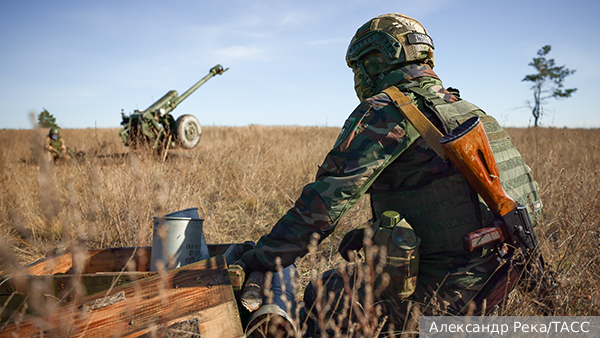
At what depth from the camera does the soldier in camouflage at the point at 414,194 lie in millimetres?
1613

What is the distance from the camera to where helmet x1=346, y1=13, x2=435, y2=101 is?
1.97 m

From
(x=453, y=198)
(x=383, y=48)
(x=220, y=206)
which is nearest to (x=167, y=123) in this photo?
(x=220, y=206)

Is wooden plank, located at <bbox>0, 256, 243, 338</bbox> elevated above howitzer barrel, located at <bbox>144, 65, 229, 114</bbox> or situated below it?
below

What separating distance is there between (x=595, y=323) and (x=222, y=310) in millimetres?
1868

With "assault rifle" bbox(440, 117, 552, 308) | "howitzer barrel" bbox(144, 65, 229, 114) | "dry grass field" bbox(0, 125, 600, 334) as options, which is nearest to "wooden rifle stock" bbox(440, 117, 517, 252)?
"assault rifle" bbox(440, 117, 552, 308)

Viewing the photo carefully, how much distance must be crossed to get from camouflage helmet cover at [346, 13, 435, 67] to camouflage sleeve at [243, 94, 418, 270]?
1.48ft

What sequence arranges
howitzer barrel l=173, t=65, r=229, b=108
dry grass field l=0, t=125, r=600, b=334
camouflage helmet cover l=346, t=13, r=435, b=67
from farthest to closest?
howitzer barrel l=173, t=65, r=229, b=108
dry grass field l=0, t=125, r=600, b=334
camouflage helmet cover l=346, t=13, r=435, b=67

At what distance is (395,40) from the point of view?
196 centimetres

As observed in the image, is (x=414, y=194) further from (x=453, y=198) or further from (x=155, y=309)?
(x=155, y=309)

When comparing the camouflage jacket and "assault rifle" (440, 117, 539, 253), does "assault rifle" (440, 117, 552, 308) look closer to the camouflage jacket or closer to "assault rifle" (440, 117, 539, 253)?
"assault rifle" (440, 117, 539, 253)

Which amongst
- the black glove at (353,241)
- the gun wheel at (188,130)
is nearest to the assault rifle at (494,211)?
the black glove at (353,241)

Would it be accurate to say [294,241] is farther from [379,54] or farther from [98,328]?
[379,54]

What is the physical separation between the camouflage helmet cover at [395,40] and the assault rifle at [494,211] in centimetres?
62

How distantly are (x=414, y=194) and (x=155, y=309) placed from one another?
1.40 m
